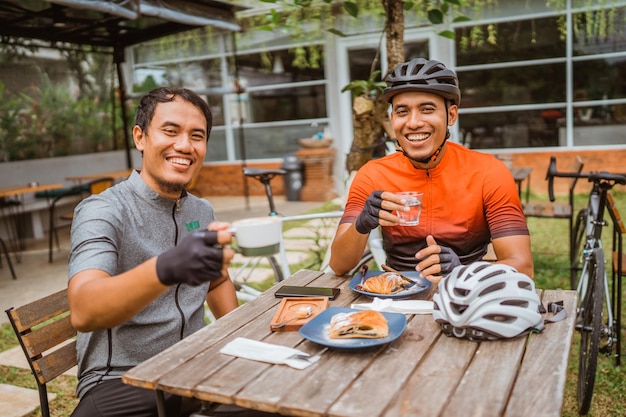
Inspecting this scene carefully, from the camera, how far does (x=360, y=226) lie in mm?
2404

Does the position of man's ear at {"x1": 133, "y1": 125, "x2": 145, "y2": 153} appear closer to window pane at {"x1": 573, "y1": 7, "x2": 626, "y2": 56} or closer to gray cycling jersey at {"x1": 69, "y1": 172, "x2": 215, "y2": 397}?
gray cycling jersey at {"x1": 69, "y1": 172, "x2": 215, "y2": 397}

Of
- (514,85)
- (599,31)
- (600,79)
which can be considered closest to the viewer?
(599,31)

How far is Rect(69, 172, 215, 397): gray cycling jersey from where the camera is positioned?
1.95m

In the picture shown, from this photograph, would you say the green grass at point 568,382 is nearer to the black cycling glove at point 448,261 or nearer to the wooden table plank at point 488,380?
the wooden table plank at point 488,380

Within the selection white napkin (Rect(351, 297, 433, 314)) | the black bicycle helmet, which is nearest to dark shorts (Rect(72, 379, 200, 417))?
white napkin (Rect(351, 297, 433, 314))

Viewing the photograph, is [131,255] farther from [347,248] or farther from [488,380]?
[488,380]

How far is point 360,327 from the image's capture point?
5.82 ft

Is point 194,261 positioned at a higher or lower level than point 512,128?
lower

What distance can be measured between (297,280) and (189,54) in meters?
10.2

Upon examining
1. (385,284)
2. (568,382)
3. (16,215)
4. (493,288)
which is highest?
(493,288)

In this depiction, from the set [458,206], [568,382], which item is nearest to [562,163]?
[568,382]

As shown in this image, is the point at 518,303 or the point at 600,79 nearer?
the point at 518,303

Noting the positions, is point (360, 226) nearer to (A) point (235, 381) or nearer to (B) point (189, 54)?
(A) point (235, 381)

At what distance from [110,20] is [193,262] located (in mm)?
7578
